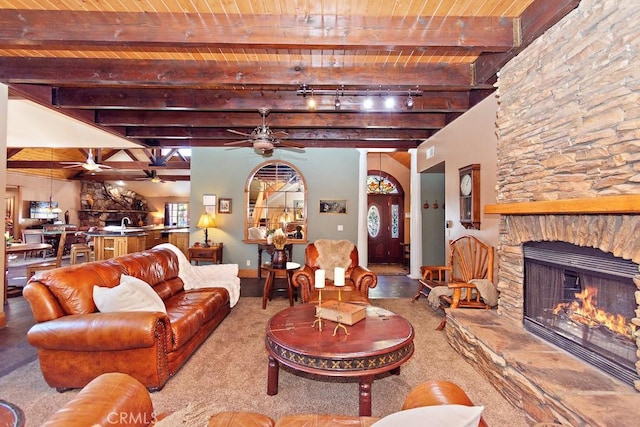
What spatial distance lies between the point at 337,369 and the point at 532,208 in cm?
185

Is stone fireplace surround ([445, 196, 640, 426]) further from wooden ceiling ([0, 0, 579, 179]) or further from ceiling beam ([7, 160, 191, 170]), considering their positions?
ceiling beam ([7, 160, 191, 170])

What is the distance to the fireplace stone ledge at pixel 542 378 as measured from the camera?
60.5 inches

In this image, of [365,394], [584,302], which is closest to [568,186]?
[584,302]

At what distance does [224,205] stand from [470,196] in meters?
4.69

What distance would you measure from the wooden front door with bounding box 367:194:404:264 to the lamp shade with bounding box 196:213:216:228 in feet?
14.6

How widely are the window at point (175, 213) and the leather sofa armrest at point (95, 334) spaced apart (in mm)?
11760

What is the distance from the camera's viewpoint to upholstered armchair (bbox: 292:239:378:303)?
3490mm

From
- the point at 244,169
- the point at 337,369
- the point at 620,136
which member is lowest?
the point at 337,369

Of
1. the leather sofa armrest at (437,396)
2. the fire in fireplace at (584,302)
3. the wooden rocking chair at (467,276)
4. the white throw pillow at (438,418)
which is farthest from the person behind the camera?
the wooden rocking chair at (467,276)

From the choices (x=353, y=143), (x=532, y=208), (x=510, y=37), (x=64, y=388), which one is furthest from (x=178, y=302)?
(x=353, y=143)

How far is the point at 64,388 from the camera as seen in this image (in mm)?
2158

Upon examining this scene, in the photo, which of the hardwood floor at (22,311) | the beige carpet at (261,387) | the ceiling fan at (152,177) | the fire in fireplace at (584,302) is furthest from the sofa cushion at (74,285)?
the ceiling fan at (152,177)

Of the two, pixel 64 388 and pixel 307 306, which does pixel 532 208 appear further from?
pixel 64 388

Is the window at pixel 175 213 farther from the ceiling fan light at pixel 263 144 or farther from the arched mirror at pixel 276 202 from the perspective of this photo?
the ceiling fan light at pixel 263 144
